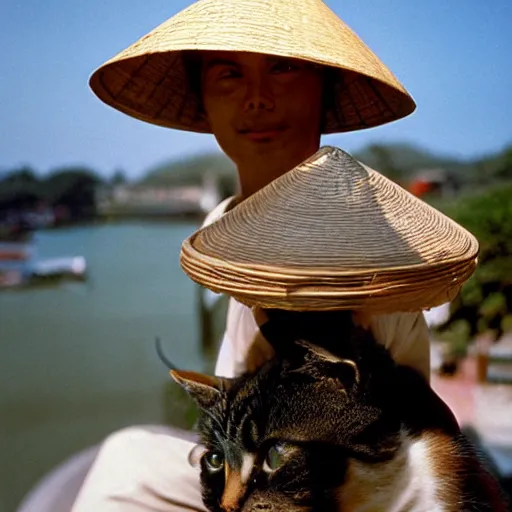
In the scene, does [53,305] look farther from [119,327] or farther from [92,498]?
[92,498]

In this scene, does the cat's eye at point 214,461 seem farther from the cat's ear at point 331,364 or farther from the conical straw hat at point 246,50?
the conical straw hat at point 246,50

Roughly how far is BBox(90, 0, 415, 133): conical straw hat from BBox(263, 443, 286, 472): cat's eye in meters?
0.44

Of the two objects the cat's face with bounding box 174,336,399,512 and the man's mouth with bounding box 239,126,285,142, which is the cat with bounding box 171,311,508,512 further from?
the man's mouth with bounding box 239,126,285,142

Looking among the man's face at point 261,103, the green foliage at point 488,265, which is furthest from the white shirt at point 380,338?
the green foliage at point 488,265

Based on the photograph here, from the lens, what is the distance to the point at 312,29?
0.68 metres

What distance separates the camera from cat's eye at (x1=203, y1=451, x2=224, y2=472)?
602 mm

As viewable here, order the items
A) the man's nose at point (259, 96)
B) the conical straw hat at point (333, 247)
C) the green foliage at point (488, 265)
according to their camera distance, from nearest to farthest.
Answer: the conical straw hat at point (333, 247) → the man's nose at point (259, 96) → the green foliage at point (488, 265)

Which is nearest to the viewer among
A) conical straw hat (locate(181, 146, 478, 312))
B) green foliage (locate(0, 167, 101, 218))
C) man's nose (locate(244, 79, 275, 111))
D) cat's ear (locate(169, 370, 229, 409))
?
conical straw hat (locate(181, 146, 478, 312))

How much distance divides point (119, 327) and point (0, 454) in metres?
0.64

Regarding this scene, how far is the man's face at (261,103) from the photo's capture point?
29.0 inches

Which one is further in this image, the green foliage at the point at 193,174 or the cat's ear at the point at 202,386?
the green foliage at the point at 193,174

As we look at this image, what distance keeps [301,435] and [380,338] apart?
0.17m

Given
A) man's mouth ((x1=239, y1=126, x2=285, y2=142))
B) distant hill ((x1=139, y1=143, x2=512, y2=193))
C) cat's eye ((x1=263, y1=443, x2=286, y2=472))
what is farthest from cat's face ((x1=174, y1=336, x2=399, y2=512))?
distant hill ((x1=139, y1=143, x2=512, y2=193))

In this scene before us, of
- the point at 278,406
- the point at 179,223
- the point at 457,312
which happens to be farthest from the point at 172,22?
the point at 457,312
